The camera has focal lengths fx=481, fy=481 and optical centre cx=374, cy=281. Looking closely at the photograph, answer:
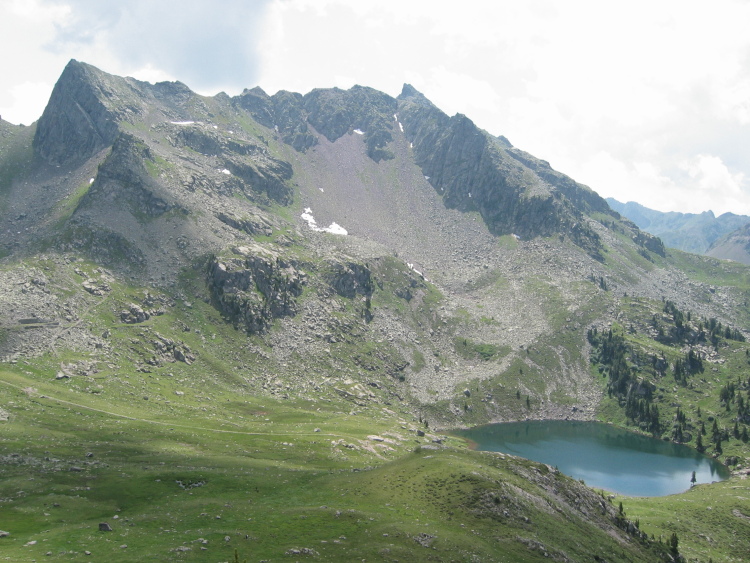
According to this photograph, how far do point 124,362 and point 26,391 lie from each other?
35865mm

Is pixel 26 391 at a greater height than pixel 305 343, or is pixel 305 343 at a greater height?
pixel 305 343

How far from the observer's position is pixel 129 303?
175250 millimetres

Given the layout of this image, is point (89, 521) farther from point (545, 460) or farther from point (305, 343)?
point (305, 343)

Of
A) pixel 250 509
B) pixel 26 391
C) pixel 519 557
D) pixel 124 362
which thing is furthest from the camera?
pixel 124 362

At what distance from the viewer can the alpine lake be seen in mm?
137750

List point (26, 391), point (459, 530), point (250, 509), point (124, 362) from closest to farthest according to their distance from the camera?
point (459, 530), point (250, 509), point (26, 391), point (124, 362)

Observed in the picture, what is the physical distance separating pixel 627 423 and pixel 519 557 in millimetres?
166835

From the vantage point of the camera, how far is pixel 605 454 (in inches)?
6339

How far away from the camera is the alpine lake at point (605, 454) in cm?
13775

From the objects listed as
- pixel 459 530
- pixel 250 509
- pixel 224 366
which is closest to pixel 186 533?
pixel 250 509

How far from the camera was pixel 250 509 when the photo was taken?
208 feet

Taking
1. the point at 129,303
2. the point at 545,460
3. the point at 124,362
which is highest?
the point at 129,303

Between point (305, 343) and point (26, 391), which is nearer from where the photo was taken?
point (26, 391)

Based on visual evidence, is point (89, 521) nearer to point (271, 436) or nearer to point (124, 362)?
point (271, 436)
